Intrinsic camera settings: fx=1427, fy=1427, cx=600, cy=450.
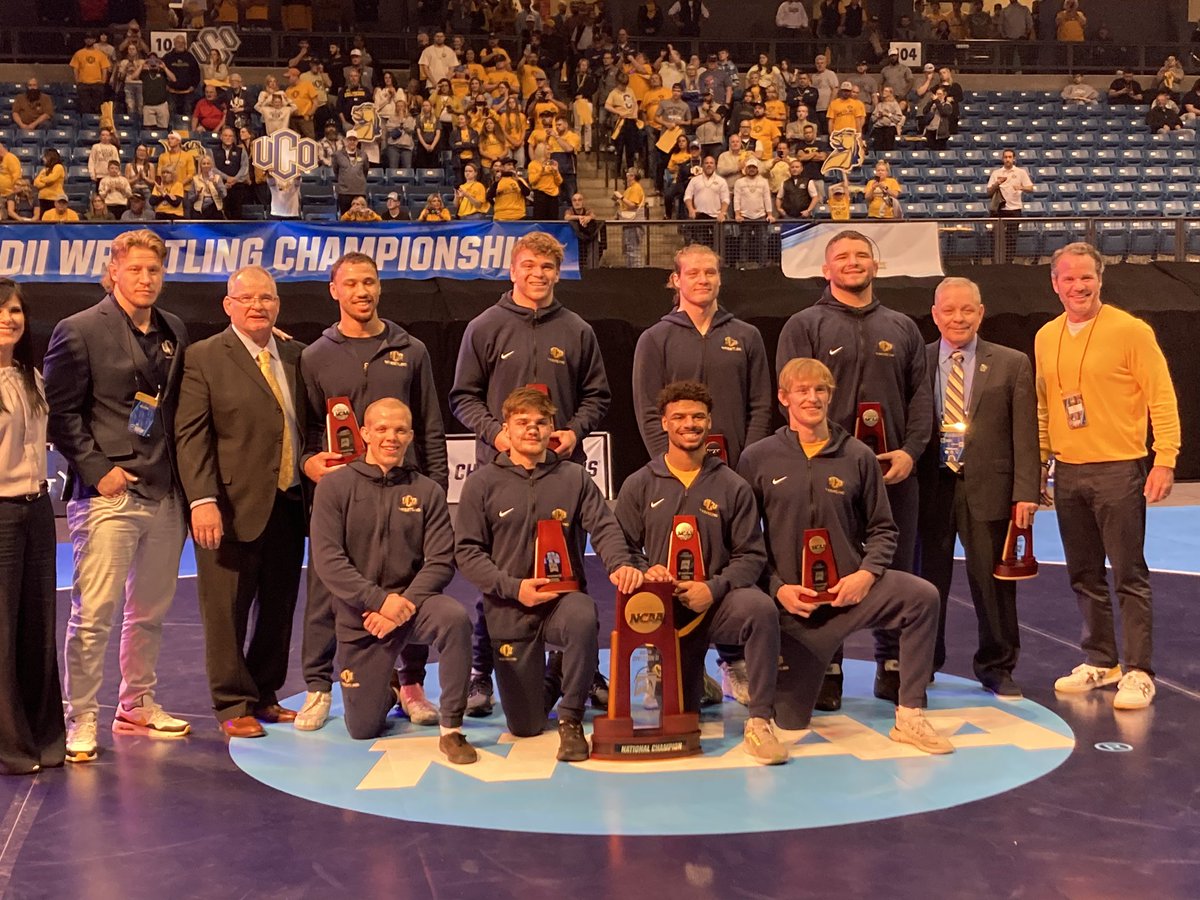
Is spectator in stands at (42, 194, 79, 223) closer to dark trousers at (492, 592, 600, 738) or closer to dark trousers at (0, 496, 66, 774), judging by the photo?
dark trousers at (0, 496, 66, 774)

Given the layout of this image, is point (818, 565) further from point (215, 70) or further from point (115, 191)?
point (215, 70)

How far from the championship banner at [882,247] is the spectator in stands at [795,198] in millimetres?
1546

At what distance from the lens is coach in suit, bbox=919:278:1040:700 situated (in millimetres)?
6176

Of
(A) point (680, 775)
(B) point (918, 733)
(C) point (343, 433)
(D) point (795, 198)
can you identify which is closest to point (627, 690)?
(A) point (680, 775)

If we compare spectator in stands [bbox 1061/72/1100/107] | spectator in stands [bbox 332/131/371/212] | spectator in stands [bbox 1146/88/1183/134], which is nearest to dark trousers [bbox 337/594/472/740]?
spectator in stands [bbox 332/131/371/212]

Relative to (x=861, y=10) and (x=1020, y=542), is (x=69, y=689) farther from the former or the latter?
(x=861, y=10)

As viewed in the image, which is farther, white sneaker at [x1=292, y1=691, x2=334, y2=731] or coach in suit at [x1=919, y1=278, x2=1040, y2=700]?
coach in suit at [x1=919, y1=278, x2=1040, y2=700]

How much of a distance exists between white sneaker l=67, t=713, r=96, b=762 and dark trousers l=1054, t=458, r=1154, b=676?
414 cm

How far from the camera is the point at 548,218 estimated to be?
14.5 m

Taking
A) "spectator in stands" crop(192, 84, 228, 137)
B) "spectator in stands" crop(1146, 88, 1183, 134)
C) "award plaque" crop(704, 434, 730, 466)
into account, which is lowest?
"award plaque" crop(704, 434, 730, 466)

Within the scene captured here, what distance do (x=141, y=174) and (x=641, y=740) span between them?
10454mm

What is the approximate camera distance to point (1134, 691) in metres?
6.02

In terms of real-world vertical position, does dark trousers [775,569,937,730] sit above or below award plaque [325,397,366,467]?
below

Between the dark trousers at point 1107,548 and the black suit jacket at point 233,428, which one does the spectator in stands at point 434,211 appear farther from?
the dark trousers at point 1107,548
